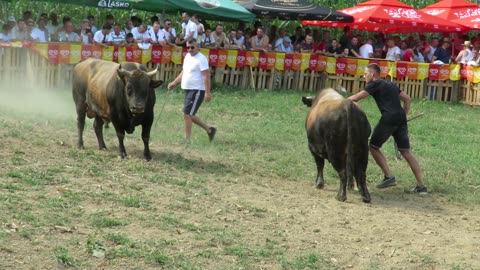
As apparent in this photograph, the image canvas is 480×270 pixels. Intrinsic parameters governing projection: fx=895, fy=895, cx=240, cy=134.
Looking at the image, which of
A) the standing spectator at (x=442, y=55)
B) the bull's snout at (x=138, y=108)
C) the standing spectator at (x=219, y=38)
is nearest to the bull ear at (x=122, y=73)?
the bull's snout at (x=138, y=108)

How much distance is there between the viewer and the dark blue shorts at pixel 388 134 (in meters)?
12.1

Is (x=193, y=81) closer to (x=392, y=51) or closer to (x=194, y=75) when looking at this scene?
(x=194, y=75)

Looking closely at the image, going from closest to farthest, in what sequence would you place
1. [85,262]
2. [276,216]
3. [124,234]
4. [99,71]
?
[85,262], [124,234], [276,216], [99,71]

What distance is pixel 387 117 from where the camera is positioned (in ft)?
39.6

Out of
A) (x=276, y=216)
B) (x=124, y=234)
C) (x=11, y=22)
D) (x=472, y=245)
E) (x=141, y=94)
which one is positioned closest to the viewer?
(x=124, y=234)

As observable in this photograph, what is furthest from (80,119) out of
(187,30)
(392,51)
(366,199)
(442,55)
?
(442,55)

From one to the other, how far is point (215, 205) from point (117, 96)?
11.3ft

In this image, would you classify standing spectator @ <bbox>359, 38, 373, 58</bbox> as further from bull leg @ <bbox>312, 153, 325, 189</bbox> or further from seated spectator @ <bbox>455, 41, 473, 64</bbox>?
bull leg @ <bbox>312, 153, 325, 189</bbox>

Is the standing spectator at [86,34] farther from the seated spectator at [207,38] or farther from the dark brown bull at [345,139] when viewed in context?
Result: the dark brown bull at [345,139]

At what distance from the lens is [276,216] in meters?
10.1

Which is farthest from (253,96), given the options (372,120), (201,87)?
(201,87)

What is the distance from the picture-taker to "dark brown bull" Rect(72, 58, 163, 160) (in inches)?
504

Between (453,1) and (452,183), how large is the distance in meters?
17.9

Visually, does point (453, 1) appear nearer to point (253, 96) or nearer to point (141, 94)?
point (253, 96)
